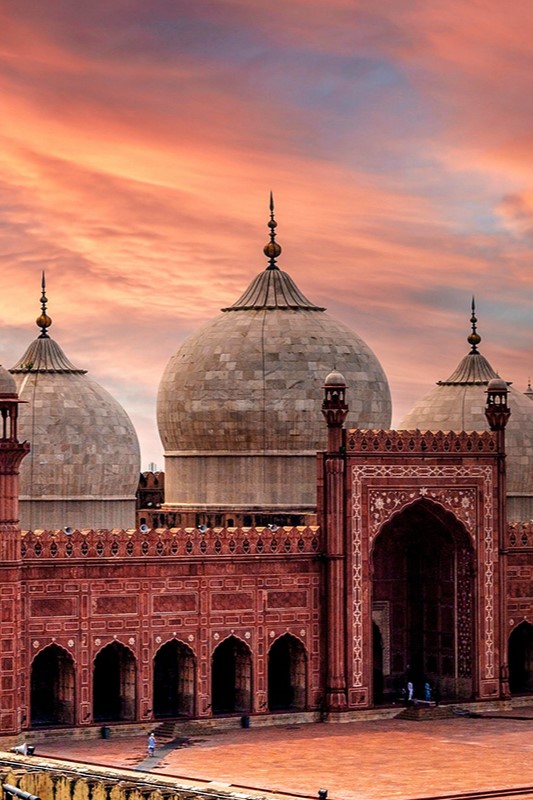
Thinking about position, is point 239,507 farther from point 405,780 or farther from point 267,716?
point 405,780

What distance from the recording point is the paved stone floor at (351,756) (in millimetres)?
34406

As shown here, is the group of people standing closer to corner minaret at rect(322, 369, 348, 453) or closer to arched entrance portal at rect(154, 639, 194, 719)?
arched entrance portal at rect(154, 639, 194, 719)

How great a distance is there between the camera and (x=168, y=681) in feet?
139

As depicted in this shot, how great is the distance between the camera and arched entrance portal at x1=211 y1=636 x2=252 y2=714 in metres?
40.8

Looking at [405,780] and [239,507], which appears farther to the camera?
[239,507]

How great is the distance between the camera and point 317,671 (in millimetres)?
41281

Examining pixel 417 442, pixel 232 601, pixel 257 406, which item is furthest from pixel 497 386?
pixel 232 601

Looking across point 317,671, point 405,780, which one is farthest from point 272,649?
point 405,780

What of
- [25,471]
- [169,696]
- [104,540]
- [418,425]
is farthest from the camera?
[418,425]

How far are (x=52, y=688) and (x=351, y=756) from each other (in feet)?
22.7

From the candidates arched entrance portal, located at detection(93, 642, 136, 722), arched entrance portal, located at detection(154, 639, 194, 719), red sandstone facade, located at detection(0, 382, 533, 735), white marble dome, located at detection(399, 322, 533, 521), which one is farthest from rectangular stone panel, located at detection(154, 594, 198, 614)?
white marble dome, located at detection(399, 322, 533, 521)

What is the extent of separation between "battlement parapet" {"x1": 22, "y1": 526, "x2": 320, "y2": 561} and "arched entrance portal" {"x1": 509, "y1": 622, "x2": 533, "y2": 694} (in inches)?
222

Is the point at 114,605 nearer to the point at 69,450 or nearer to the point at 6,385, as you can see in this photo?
the point at 6,385

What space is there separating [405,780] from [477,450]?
9.87 metres
